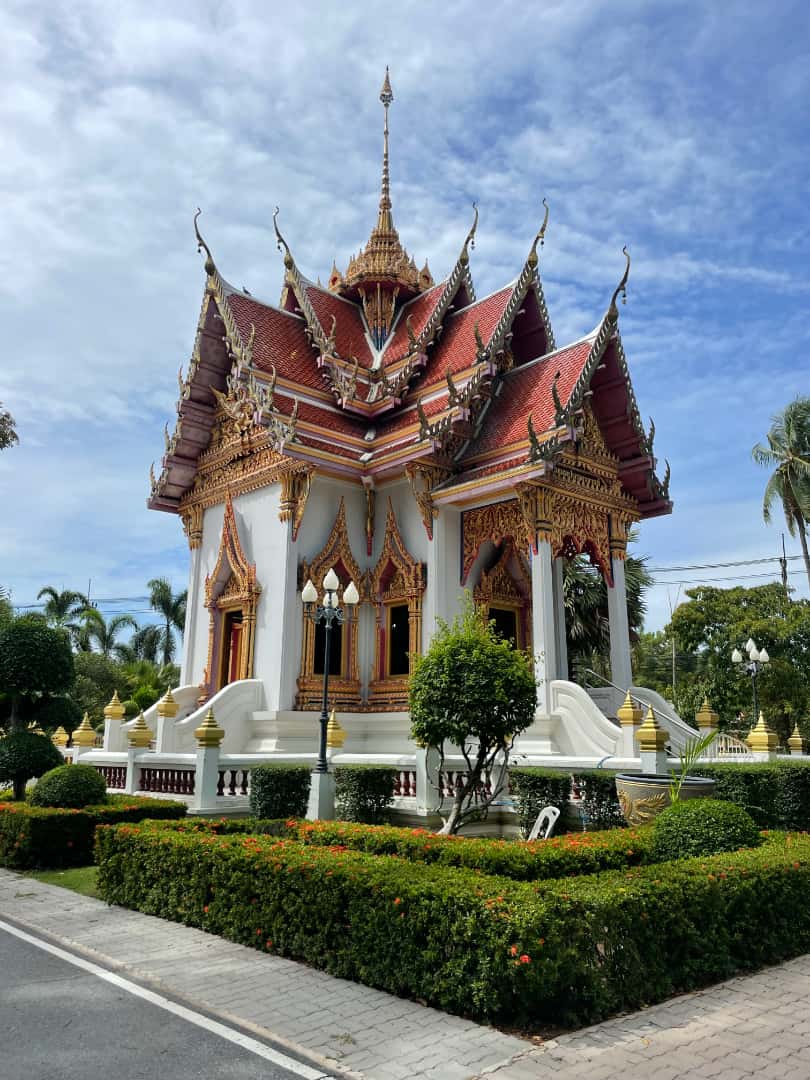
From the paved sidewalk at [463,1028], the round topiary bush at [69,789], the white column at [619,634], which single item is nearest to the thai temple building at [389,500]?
the white column at [619,634]

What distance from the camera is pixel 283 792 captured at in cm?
1067

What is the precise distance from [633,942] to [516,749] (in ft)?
25.6

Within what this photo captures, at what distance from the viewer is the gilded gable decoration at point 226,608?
15.8 m

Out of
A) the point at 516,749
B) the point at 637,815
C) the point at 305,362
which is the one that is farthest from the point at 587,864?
the point at 305,362

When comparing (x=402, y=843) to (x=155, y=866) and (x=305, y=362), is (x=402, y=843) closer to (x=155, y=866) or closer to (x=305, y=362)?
(x=155, y=866)

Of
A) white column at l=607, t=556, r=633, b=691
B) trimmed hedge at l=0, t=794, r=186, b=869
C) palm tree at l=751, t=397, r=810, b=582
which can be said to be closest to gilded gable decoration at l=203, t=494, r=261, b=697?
trimmed hedge at l=0, t=794, r=186, b=869

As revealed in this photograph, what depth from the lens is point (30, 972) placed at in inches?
222

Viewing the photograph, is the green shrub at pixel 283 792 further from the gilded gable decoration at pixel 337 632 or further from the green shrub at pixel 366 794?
the gilded gable decoration at pixel 337 632

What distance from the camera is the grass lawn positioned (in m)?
8.78

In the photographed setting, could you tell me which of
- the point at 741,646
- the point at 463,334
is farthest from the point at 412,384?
the point at 741,646

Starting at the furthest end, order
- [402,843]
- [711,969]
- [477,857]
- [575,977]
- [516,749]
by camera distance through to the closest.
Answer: [516,749], [402,843], [477,857], [711,969], [575,977]

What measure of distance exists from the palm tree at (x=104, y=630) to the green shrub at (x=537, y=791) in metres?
35.9

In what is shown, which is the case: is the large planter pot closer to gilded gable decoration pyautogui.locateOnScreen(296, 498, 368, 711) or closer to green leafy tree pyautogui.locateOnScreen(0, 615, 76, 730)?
gilded gable decoration pyautogui.locateOnScreen(296, 498, 368, 711)

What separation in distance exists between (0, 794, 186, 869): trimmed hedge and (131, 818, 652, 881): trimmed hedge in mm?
2068
